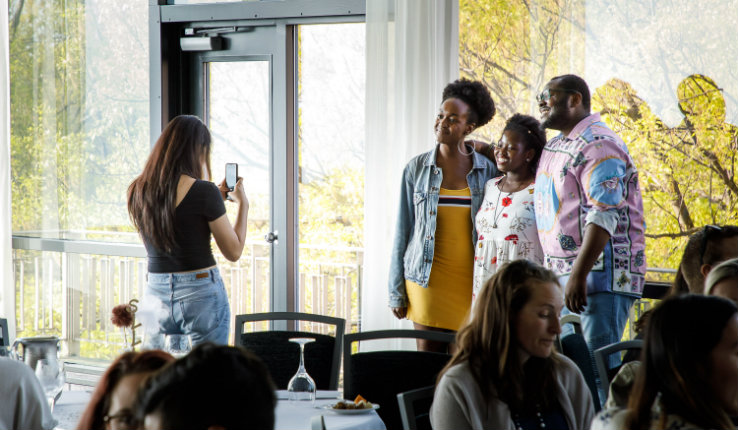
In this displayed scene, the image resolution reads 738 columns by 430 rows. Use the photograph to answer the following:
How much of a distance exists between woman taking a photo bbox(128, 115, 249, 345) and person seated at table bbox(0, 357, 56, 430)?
1.21m

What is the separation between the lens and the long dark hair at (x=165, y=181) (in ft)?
10.6

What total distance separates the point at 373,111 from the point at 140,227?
142 centimetres

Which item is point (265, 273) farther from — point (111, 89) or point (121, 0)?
point (121, 0)

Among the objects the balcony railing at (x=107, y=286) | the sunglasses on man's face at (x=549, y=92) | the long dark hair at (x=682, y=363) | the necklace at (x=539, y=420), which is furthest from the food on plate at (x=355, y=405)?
the balcony railing at (x=107, y=286)

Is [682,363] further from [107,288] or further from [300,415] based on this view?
[107,288]

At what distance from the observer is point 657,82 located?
3.72 m

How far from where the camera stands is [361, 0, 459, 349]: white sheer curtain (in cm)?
409

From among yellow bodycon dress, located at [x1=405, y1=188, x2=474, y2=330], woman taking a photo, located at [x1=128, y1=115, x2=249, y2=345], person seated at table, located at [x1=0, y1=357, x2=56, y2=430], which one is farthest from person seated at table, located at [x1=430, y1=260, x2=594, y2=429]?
woman taking a photo, located at [x1=128, y1=115, x2=249, y2=345]

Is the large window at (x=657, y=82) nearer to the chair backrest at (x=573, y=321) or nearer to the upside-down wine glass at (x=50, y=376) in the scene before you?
the chair backrest at (x=573, y=321)

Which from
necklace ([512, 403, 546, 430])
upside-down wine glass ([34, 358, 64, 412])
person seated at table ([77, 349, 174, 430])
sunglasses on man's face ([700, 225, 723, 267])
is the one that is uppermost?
sunglasses on man's face ([700, 225, 723, 267])

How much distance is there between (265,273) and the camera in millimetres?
5145

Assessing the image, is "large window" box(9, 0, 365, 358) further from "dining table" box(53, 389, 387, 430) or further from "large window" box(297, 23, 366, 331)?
"dining table" box(53, 389, 387, 430)

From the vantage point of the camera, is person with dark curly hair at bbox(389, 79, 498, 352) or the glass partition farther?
the glass partition

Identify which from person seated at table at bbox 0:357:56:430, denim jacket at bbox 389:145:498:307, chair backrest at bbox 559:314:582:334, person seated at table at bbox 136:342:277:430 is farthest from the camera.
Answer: denim jacket at bbox 389:145:498:307
